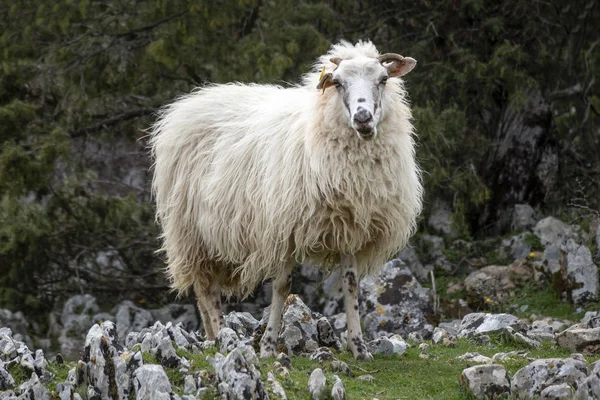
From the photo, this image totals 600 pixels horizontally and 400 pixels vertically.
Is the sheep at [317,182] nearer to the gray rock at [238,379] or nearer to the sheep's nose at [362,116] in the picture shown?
the sheep's nose at [362,116]

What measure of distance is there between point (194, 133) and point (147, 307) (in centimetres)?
690

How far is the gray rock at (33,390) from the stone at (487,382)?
105 inches

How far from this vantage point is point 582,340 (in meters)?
7.94

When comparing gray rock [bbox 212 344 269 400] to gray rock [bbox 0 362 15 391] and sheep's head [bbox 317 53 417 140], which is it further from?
sheep's head [bbox 317 53 417 140]

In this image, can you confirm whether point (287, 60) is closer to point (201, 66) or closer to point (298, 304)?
point (201, 66)

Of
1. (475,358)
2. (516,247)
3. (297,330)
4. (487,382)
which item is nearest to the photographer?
(487,382)

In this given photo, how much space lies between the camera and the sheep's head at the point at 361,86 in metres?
7.54

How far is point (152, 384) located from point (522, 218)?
995 centimetres

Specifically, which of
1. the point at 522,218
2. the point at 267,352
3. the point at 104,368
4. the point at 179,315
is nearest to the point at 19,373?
the point at 104,368

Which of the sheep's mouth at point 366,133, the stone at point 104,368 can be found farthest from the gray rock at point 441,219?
the stone at point 104,368

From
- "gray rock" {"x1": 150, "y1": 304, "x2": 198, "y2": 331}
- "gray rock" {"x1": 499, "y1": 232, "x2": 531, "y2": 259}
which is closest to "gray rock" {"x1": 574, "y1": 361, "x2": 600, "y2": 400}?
"gray rock" {"x1": 499, "y1": 232, "x2": 531, "y2": 259}

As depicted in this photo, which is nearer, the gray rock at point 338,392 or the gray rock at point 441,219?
the gray rock at point 338,392

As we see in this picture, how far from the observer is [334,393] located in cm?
610

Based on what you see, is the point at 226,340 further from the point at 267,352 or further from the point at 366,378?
the point at 366,378
